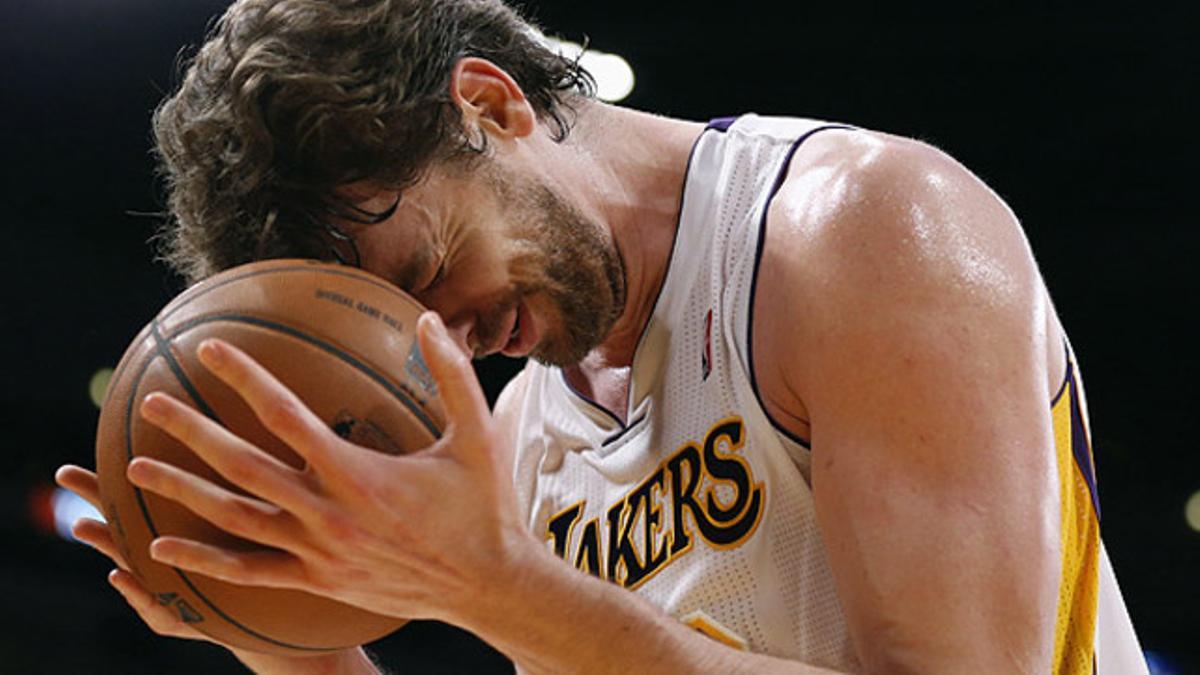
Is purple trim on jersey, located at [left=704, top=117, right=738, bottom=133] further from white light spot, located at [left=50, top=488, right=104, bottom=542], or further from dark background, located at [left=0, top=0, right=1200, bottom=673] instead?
white light spot, located at [left=50, top=488, right=104, bottom=542]

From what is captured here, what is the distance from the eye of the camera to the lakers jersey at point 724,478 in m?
1.60

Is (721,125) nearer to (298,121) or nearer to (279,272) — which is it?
(298,121)

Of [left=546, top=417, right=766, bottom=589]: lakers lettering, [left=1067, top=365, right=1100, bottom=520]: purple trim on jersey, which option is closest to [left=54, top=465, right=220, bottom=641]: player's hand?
[left=546, top=417, right=766, bottom=589]: lakers lettering

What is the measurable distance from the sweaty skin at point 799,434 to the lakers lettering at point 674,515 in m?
0.13

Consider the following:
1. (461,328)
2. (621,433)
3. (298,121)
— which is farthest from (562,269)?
(298,121)

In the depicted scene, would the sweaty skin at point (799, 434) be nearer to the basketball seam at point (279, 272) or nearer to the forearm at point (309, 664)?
the forearm at point (309, 664)

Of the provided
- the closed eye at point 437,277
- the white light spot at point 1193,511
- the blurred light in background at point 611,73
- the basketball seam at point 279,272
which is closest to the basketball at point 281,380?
the basketball seam at point 279,272

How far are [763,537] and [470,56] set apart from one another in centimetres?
77

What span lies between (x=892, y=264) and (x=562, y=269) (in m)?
0.51

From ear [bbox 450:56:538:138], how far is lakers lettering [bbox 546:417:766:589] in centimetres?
49

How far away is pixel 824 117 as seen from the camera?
243 inches

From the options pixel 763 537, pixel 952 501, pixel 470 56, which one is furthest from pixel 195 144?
pixel 952 501

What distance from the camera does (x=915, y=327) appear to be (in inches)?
54.6

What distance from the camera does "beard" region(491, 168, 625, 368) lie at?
175 cm
